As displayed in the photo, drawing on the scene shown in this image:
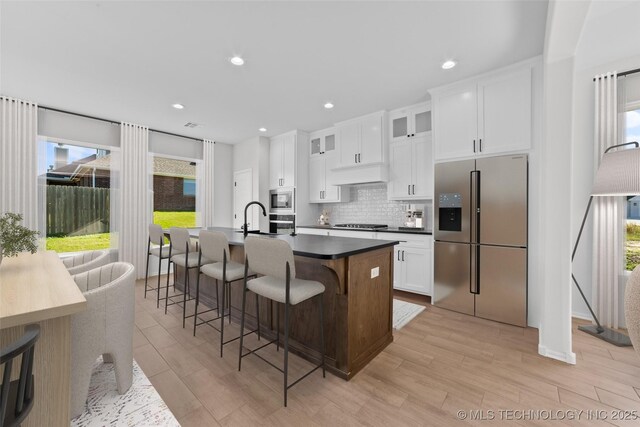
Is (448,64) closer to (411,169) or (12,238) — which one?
(411,169)

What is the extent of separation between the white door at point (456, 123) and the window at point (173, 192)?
4.79 m

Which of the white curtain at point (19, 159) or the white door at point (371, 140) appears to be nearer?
the white curtain at point (19, 159)

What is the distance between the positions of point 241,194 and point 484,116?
15.4 ft

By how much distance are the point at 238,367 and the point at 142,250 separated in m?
3.61

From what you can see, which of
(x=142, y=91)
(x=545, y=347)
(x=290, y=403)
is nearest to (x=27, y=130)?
(x=142, y=91)

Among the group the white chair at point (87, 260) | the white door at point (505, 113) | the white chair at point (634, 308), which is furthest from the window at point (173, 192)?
the white chair at point (634, 308)

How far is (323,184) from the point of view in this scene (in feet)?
16.6

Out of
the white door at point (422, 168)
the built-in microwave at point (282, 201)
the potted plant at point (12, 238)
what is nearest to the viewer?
the potted plant at point (12, 238)

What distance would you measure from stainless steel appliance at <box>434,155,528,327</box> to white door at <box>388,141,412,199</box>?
2.06ft

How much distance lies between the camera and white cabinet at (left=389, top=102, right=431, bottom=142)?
3.78m

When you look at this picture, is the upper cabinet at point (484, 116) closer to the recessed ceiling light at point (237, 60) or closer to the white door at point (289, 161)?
the recessed ceiling light at point (237, 60)

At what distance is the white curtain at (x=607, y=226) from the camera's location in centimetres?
Answer: 273

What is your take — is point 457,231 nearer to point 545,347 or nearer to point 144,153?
point 545,347

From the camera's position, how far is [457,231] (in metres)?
3.16
